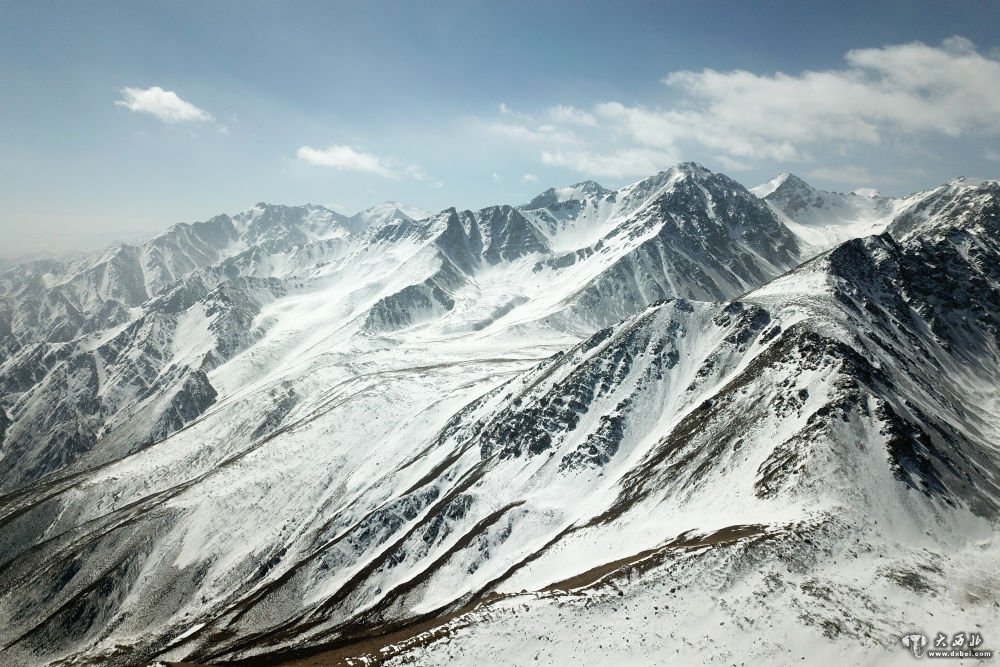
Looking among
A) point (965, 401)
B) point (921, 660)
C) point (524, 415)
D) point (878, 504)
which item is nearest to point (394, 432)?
point (524, 415)

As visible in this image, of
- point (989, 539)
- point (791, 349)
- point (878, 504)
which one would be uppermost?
point (791, 349)

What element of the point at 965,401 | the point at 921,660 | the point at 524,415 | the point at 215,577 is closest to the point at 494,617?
the point at 921,660

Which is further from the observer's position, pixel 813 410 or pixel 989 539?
pixel 813 410

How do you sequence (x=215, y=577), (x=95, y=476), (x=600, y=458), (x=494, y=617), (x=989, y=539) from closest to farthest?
(x=494, y=617) → (x=989, y=539) → (x=600, y=458) → (x=215, y=577) → (x=95, y=476)

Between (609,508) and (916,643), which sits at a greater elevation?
(916,643)

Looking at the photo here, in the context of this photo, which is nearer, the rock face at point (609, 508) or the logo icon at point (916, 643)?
the logo icon at point (916, 643)

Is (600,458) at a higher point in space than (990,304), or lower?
lower

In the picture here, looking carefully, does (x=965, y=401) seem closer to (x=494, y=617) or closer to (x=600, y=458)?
(x=600, y=458)

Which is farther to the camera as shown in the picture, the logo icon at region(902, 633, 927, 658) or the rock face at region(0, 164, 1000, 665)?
the rock face at region(0, 164, 1000, 665)

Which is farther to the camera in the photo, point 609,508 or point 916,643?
point 609,508

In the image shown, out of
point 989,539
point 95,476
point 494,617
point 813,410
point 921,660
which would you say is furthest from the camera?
point 95,476
